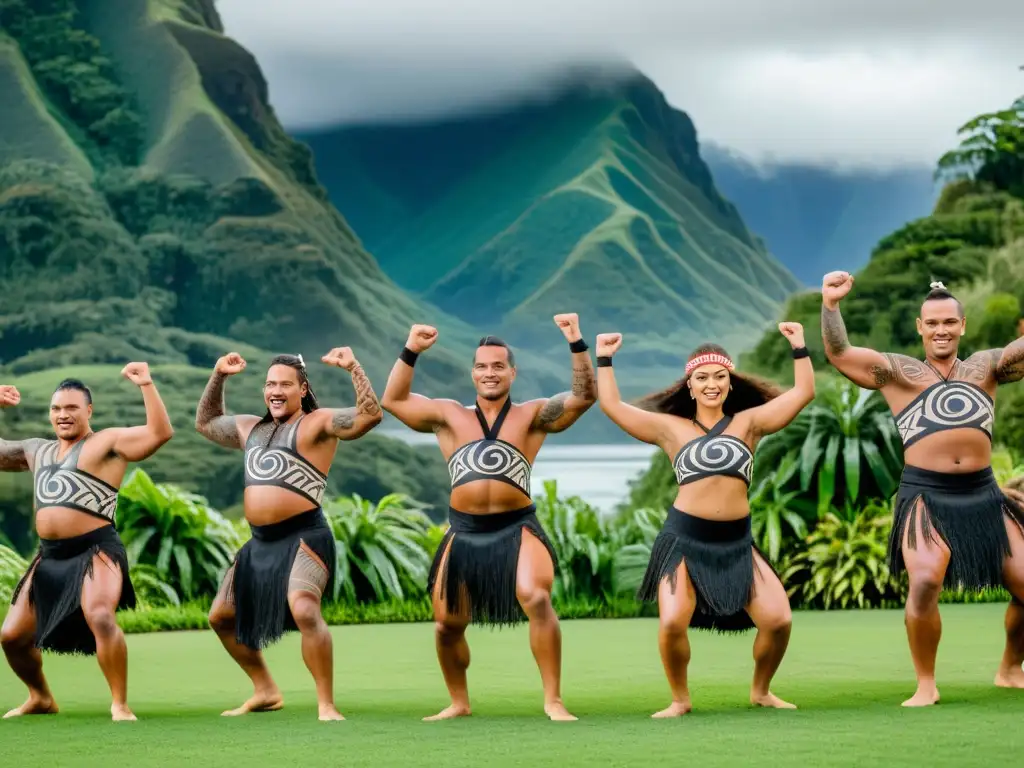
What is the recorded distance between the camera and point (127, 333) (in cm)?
4288

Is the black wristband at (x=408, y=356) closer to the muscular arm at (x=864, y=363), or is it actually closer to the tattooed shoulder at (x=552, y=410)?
the tattooed shoulder at (x=552, y=410)

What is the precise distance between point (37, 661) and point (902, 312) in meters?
19.8

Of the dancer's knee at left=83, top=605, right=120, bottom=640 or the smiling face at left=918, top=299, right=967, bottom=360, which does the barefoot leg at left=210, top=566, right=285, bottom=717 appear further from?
the smiling face at left=918, top=299, right=967, bottom=360

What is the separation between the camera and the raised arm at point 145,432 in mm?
6273

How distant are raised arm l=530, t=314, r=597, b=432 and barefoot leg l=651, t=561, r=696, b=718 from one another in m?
0.76

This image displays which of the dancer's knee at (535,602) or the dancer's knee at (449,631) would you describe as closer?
the dancer's knee at (535,602)

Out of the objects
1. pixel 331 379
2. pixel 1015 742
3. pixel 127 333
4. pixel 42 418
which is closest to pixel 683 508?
pixel 1015 742

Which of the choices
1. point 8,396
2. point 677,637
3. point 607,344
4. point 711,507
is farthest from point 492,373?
point 8,396

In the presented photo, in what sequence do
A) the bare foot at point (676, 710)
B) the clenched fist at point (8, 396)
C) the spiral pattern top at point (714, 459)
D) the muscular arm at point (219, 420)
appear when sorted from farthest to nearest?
1. the clenched fist at point (8, 396)
2. the muscular arm at point (219, 420)
3. the spiral pattern top at point (714, 459)
4. the bare foot at point (676, 710)

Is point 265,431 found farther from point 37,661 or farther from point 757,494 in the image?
point 757,494

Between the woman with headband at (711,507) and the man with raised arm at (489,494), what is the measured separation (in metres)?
0.28

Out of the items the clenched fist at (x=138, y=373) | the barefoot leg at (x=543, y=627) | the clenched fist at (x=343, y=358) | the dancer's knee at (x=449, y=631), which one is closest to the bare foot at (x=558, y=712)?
the barefoot leg at (x=543, y=627)

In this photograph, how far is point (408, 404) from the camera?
6172 millimetres

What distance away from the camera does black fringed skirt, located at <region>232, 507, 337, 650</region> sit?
614 centimetres
